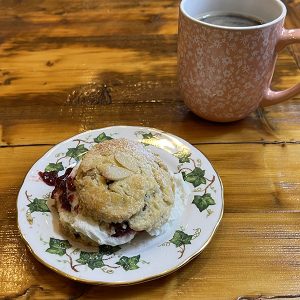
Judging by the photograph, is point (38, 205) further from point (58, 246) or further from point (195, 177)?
point (195, 177)

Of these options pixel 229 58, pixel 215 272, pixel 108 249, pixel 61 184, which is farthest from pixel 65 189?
pixel 229 58

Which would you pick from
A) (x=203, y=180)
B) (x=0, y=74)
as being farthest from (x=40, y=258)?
(x=0, y=74)

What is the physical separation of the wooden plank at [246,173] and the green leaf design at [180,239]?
11 centimetres

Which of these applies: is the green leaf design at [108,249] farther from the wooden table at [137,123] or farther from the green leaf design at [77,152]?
the green leaf design at [77,152]

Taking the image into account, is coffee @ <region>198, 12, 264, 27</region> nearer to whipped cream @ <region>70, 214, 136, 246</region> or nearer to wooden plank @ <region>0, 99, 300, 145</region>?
wooden plank @ <region>0, 99, 300, 145</region>

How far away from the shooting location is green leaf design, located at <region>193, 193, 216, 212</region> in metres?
0.68

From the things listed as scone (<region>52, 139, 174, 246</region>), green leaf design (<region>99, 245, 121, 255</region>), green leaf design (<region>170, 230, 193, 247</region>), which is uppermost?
scone (<region>52, 139, 174, 246</region>)

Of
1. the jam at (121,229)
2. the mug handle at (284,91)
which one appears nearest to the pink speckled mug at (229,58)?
the mug handle at (284,91)

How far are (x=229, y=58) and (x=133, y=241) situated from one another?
0.37 m

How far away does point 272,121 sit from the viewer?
36.2 inches

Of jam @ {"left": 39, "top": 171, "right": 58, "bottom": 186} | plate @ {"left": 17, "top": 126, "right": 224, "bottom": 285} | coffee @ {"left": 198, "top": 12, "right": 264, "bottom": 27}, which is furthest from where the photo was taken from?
coffee @ {"left": 198, "top": 12, "right": 264, "bottom": 27}

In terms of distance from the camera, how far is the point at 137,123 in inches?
35.8

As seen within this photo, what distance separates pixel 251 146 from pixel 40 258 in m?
0.45

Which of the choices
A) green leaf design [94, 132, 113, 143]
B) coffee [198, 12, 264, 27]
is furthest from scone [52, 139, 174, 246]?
coffee [198, 12, 264, 27]
